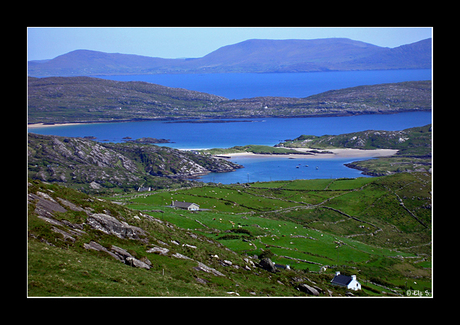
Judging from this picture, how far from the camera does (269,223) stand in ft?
190

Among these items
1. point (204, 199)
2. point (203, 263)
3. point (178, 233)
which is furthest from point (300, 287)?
point (204, 199)

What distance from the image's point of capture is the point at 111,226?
28391mm

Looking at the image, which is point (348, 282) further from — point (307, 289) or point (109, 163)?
point (109, 163)

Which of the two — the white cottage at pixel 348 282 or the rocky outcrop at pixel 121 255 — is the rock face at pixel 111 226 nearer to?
the rocky outcrop at pixel 121 255

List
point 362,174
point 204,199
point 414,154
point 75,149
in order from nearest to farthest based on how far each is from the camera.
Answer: point 204,199
point 362,174
point 75,149
point 414,154

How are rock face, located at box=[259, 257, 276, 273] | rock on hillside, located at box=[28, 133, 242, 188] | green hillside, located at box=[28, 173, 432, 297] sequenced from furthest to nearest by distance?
rock on hillside, located at box=[28, 133, 242, 188] → rock face, located at box=[259, 257, 276, 273] → green hillside, located at box=[28, 173, 432, 297]

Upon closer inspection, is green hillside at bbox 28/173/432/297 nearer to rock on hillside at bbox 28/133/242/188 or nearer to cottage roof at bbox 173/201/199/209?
cottage roof at bbox 173/201/199/209

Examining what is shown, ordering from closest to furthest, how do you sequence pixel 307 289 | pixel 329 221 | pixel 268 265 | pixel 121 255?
1. pixel 121 255
2. pixel 307 289
3. pixel 268 265
4. pixel 329 221

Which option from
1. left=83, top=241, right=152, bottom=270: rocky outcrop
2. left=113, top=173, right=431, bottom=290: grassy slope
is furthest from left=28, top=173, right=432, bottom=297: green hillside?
left=113, top=173, right=431, bottom=290: grassy slope

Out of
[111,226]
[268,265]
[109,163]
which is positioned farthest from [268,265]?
[109,163]

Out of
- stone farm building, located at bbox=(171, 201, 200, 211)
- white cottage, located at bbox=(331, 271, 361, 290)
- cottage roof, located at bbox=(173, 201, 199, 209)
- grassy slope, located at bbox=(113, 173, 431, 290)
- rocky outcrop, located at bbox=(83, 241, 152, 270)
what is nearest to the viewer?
rocky outcrop, located at bbox=(83, 241, 152, 270)

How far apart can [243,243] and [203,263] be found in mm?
14891

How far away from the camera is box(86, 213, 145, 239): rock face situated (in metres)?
27.9
